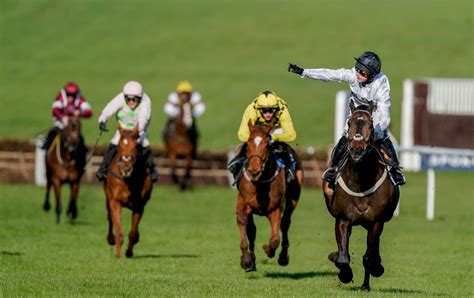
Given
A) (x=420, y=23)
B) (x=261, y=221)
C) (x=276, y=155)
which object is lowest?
(x=261, y=221)

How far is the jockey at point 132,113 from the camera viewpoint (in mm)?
17547

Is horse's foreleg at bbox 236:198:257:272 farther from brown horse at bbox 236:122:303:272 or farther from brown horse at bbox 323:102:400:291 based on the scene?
brown horse at bbox 323:102:400:291

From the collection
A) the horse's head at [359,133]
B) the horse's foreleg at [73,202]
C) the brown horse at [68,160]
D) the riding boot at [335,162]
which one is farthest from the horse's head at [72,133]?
the horse's head at [359,133]

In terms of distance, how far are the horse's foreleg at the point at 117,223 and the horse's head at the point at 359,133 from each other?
5325mm

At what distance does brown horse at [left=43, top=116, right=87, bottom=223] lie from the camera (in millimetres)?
22938

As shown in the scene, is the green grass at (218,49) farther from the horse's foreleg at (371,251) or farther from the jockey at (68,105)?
the horse's foreleg at (371,251)

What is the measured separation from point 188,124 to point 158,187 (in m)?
1.68

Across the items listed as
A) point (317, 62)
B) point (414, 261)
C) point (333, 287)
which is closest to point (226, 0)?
point (317, 62)

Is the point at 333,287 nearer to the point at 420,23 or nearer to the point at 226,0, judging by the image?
the point at 420,23

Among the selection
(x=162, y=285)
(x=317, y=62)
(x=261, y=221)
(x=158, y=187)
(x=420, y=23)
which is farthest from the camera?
(x=420, y=23)

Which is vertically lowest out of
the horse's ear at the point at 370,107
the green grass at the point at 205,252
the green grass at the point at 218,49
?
the green grass at the point at 205,252

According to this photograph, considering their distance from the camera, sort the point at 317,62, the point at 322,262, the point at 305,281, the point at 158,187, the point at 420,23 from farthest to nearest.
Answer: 1. the point at 420,23
2. the point at 317,62
3. the point at 158,187
4. the point at 322,262
5. the point at 305,281

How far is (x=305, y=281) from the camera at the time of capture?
49.9 feet

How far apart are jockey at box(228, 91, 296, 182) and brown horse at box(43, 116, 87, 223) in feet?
23.7
